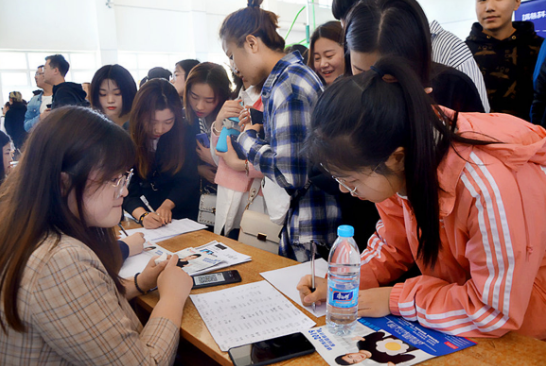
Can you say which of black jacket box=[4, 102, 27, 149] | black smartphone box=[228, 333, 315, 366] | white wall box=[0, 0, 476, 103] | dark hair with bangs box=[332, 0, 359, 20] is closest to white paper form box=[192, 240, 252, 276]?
black smartphone box=[228, 333, 315, 366]

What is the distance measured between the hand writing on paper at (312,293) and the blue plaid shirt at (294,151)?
0.46 meters

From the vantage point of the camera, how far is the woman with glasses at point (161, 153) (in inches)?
86.4

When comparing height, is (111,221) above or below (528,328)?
above

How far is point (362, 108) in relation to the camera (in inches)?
32.4

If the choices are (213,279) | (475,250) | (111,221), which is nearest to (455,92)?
(475,250)

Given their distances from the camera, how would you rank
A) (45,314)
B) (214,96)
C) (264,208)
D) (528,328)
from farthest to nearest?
(214,96) < (264,208) < (528,328) < (45,314)

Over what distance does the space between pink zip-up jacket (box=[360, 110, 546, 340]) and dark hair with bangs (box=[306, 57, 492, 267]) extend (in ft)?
0.11

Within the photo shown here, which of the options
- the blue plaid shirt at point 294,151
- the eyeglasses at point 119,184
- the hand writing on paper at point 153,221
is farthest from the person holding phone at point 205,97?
the eyeglasses at point 119,184

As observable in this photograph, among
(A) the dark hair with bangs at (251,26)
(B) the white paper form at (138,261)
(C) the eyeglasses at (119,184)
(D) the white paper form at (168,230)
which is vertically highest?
(A) the dark hair with bangs at (251,26)

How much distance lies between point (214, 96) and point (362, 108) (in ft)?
5.40

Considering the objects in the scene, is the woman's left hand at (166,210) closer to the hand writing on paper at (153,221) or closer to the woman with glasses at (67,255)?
the hand writing on paper at (153,221)

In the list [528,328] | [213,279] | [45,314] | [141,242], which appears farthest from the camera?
[141,242]

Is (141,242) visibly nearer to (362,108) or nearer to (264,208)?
(264,208)

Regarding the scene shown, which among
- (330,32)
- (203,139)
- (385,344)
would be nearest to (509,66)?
(330,32)
